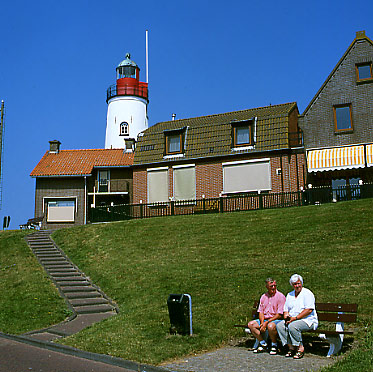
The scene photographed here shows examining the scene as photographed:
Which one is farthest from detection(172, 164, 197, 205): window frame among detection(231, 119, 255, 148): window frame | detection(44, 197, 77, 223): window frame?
detection(44, 197, 77, 223): window frame

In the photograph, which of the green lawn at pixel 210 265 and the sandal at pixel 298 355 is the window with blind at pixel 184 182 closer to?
the green lawn at pixel 210 265

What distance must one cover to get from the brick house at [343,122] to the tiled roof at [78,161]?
53.1 feet

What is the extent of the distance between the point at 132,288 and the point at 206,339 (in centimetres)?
645

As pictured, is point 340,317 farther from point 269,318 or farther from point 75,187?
point 75,187

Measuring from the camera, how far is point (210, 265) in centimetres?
1781

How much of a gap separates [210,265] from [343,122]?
55.9ft

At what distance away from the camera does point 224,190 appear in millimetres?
33000

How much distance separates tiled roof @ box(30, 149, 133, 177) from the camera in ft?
132

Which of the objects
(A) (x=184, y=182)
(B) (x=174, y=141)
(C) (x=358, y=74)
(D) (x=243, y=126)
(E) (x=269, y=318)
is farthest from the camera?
(B) (x=174, y=141)

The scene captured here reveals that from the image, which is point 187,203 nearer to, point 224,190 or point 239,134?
point 224,190

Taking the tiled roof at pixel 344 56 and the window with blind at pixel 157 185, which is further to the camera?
the window with blind at pixel 157 185

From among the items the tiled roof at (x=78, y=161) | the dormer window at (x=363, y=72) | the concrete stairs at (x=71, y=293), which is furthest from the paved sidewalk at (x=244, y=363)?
the tiled roof at (x=78, y=161)

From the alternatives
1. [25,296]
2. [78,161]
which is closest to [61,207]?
[78,161]

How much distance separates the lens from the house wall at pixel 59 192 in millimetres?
40344
